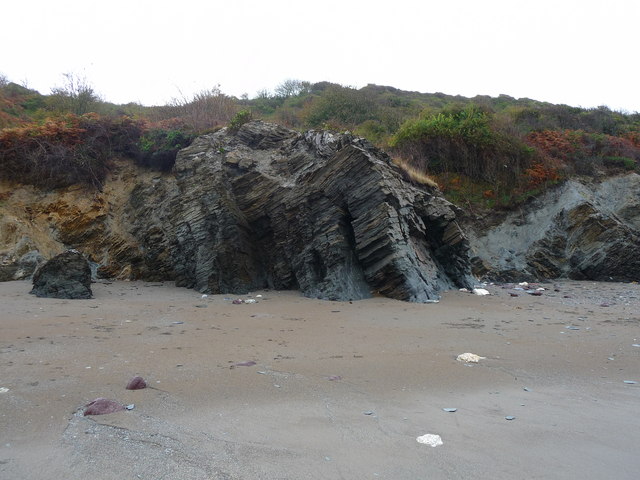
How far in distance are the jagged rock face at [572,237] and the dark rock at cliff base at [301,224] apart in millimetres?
4038

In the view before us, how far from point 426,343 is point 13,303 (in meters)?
7.02

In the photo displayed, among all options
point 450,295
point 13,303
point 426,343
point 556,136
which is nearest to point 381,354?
point 426,343

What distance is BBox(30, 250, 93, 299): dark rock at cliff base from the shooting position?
8.68 metres

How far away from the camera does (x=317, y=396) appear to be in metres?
3.61

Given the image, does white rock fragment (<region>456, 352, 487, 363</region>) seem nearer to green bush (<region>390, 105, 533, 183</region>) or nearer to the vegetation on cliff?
the vegetation on cliff

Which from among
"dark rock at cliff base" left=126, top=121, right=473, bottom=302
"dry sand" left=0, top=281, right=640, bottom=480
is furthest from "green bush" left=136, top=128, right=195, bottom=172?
"dry sand" left=0, top=281, right=640, bottom=480

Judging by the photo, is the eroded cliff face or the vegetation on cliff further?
the vegetation on cliff

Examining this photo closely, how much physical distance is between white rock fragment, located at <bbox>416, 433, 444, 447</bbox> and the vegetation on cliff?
9271mm

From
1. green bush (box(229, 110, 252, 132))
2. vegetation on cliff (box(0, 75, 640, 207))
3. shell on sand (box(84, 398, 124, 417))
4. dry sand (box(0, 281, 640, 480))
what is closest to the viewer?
dry sand (box(0, 281, 640, 480))

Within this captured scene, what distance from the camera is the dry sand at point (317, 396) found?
2.52 m

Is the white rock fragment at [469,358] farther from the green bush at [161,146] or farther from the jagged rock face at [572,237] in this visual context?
the green bush at [161,146]

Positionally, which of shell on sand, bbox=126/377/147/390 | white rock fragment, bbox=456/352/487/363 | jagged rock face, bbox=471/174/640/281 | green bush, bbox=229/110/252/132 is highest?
green bush, bbox=229/110/252/132

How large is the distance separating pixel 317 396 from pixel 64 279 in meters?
7.37

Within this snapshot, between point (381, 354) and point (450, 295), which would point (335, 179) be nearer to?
point (450, 295)
